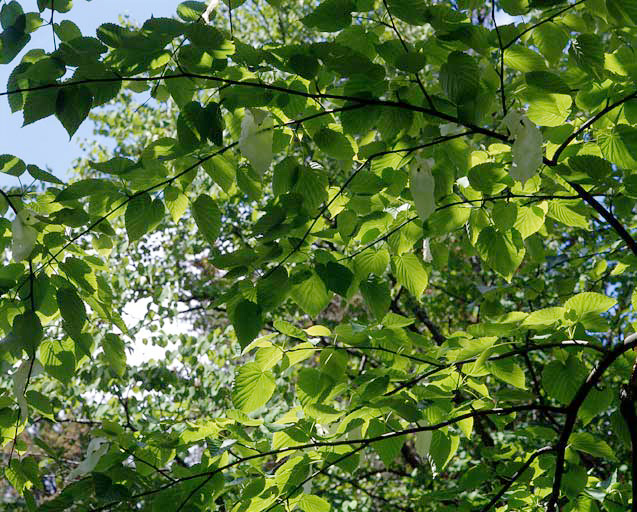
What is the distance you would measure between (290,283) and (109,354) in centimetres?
46

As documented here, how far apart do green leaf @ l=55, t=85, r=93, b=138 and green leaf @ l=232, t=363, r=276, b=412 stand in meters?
0.47

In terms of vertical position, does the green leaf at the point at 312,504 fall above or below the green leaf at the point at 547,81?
below

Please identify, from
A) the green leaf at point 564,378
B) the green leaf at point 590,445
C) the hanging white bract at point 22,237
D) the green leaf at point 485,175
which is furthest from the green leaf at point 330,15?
the green leaf at point 590,445

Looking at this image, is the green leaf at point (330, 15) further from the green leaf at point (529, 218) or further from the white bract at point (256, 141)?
the green leaf at point (529, 218)

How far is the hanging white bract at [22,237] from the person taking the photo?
910 mm

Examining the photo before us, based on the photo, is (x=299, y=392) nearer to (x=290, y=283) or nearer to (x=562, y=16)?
(x=290, y=283)

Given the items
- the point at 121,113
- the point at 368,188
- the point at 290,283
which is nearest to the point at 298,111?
the point at 368,188

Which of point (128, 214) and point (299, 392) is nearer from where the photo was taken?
point (128, 214)

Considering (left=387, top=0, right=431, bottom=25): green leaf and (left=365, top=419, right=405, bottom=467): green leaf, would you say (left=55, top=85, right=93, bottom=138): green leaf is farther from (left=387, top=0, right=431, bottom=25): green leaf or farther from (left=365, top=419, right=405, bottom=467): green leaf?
(left=365, top=419, right=405, bottom=467): green leaf

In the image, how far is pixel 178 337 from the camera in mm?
3908

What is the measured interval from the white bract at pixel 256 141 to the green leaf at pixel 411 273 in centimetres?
42

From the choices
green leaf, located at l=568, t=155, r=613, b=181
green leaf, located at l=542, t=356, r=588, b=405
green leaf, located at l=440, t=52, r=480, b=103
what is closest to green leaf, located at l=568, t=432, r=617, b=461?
green leaf, located at l=542, t=356, r=588, b=405

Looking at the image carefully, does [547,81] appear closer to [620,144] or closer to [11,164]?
[620,144]

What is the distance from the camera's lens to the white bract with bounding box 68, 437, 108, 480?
0.98m
